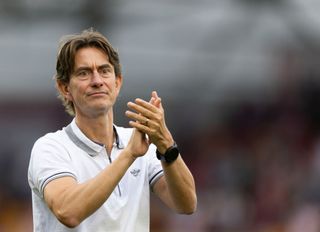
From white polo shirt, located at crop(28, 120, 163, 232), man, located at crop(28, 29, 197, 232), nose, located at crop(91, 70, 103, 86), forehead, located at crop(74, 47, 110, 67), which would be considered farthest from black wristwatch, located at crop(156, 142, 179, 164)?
forehead, located at crop(74, 47, 110, 67)

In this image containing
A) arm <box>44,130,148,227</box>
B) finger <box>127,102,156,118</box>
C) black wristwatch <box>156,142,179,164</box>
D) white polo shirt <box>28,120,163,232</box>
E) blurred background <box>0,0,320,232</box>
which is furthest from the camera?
blurred background <box>0,0,320,232</box>

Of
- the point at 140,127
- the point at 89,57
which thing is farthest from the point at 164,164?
the point at 89,57

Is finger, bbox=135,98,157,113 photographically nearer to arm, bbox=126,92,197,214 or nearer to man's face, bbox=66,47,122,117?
arm, bbox=126,92,197,214

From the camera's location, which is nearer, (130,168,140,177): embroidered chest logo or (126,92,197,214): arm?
(126,92,197,214): arm

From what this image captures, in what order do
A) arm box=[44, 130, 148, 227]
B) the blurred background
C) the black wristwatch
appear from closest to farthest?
arm box=[44, 130, 148, 227], the black wristwatch, the blurred background

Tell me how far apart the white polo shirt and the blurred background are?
237 inches

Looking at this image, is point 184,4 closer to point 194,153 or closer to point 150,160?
point 194,153

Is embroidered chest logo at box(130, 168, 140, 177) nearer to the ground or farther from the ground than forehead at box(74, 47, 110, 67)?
nearer to the ground

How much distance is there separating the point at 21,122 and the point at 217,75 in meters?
3.43

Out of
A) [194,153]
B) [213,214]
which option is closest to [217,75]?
[194,153]

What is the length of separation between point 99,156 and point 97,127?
16cm

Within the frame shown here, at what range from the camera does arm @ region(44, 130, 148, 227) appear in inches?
192

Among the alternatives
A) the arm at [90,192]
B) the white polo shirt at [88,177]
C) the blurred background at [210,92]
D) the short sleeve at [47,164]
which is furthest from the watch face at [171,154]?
the blurred background at [210,92]

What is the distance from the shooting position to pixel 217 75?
1823 cm
